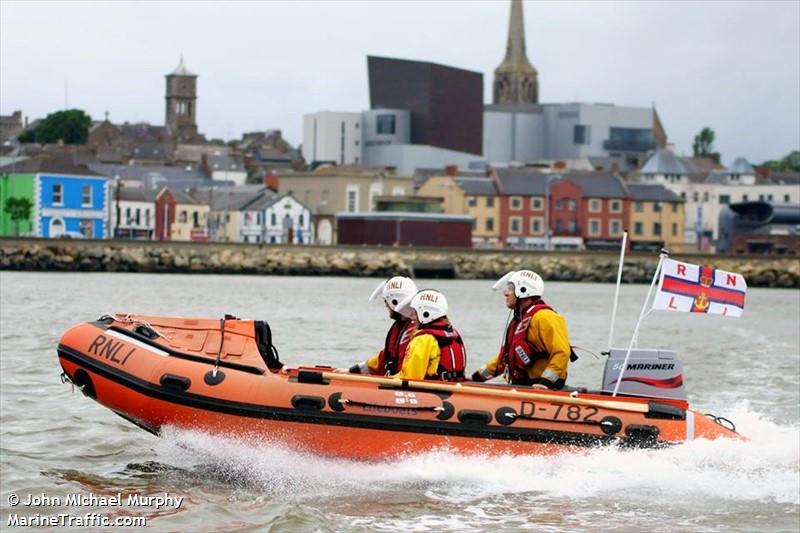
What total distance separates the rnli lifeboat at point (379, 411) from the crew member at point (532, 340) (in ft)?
1.17

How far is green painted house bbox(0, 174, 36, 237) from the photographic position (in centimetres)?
8757

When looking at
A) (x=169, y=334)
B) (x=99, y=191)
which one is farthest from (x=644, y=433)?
(x=99, y=191)

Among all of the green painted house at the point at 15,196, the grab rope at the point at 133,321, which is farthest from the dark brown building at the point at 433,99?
the grab rope at the point at 133,321

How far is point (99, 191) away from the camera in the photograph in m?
91.2

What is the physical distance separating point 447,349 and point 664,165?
381 ft

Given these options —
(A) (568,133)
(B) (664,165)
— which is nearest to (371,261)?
(B) (664,165)

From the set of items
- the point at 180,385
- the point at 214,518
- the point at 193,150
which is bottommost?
the point at 214,518

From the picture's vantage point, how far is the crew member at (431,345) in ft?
46.5

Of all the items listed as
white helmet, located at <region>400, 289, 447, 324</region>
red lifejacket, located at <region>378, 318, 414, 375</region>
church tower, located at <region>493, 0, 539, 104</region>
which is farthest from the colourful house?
church tower, located at <region>493, 0, 539, 104</region>

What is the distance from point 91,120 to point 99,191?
78783 millimetres

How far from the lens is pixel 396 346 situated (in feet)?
48.4

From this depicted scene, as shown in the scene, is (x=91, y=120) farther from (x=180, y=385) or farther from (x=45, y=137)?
(x=180, y=385)

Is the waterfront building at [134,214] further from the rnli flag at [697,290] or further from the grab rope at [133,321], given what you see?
the rnli flag at [697,290]

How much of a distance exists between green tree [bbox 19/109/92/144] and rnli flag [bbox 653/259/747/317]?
14961 cm
